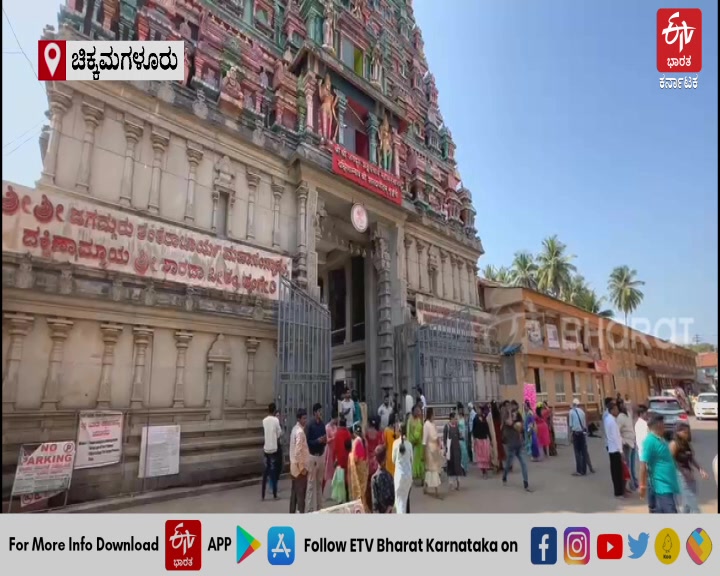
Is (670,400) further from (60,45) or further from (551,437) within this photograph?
(60,45)

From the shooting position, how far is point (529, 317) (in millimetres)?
20656

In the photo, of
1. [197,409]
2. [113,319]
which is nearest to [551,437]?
[197,409]

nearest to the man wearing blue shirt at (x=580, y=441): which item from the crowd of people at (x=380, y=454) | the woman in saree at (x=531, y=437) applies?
the crowd of people at (x=380, y=454)

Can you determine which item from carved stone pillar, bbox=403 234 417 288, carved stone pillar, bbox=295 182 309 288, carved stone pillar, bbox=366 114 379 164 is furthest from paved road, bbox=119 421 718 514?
carved stone pillar, bbox=366 114 379 164

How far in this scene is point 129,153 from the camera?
904cm

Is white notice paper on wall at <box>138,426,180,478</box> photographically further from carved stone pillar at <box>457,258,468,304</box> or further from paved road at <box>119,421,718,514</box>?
carved stone pillar at <box>457,258,468,304</box>

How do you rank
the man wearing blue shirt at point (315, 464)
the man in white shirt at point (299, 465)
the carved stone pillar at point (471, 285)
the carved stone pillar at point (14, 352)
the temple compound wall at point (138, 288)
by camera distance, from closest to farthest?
the man in white shirt at point (299, 465)
the man wearing blue shirt at point (315, 464)
the carved stone pillar at point (14, 352)
the temple compound wall at point (138, 288)
the carved stone pillar at point (471, 285)

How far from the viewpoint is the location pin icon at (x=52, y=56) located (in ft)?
22.0

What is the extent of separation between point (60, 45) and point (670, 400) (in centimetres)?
2476

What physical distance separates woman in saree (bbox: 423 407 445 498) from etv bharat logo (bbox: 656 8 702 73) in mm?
7026

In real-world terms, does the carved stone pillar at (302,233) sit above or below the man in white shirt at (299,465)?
above

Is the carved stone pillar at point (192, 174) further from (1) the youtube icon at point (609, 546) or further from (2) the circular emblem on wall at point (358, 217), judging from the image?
(1) the youtube icon at point (609, 546)

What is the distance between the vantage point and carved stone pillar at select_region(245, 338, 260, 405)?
980cm

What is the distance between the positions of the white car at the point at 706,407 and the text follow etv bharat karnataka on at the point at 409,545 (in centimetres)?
2879
